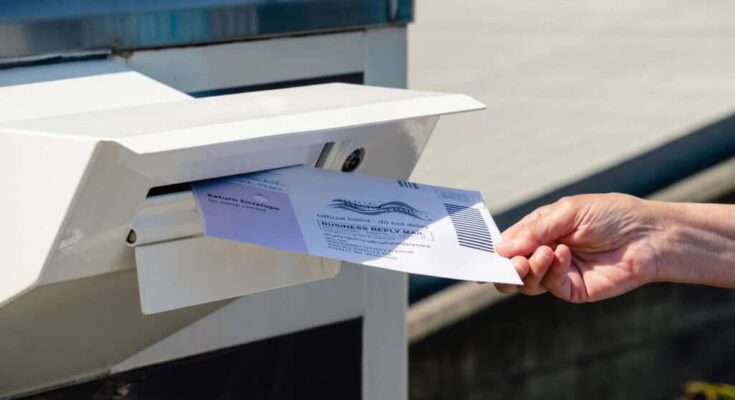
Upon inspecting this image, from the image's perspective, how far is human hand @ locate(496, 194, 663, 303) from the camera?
5.57ft

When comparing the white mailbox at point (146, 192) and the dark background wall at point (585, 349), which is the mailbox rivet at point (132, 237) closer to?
the white mailbox at point (146, 192)

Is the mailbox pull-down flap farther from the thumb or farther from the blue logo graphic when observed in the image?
the thumb

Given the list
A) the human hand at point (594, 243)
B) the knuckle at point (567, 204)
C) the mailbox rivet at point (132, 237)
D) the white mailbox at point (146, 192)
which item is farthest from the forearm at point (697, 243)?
the mailbox rivet at point (132, 237)

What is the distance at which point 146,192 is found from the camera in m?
1.30

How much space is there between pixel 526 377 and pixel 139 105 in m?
2.86

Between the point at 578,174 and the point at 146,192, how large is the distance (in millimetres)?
3000

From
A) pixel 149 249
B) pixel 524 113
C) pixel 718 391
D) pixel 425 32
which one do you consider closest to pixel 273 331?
pixel 149 249

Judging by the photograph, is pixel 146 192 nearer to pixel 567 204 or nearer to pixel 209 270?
pixel 209 270

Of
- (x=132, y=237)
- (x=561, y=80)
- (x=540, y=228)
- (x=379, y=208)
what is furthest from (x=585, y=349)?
(x=132, y=237)

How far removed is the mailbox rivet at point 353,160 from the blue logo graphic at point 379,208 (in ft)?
0.40

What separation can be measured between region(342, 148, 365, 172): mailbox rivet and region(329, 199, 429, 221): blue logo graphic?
0.12 meters

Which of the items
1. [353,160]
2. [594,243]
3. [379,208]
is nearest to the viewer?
[379,208]

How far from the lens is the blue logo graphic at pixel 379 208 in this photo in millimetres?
1394

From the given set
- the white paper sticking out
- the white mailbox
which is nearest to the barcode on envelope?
the white paper sticking out
